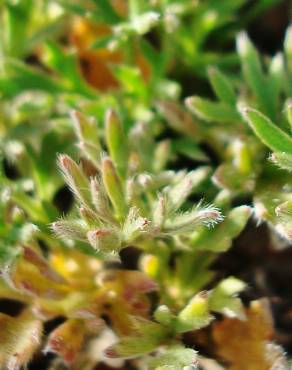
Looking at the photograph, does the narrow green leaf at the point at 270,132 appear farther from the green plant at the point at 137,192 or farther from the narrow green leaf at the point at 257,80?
the narrow green leaf at the point at 257,80

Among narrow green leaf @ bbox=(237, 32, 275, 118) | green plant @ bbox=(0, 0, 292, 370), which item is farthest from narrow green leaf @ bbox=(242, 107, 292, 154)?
narrow green leaf @ bbox=(237, 32, 275, 118)

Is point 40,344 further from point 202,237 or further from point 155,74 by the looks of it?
point 155,74

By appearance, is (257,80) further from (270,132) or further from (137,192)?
(137,192)

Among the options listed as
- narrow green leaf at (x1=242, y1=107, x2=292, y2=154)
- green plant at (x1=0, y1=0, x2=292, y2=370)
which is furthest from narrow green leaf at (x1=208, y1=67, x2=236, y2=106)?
narrow green leaf at (x1=242, y1=107, x2=292, y2=154)

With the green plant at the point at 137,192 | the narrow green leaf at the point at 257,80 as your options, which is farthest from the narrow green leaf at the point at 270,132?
the narrow green leaf at the point at 257,80

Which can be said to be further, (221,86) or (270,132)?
(221,86)

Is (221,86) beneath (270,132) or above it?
above

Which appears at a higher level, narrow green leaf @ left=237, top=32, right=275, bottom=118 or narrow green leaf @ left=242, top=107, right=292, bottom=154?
narrow green leaf @ left=237, top=32, right=275, bottom=118

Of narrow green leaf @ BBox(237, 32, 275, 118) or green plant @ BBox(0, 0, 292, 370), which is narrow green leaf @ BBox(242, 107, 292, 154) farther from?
narrow green leaf @ BBox(237, 32, 275, 118)

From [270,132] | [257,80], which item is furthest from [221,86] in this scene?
[270,132]

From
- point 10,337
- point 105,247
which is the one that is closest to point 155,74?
point 105,247

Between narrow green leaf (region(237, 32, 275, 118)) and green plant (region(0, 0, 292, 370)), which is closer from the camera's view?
green plant (region(0, 0, 292, 370))
